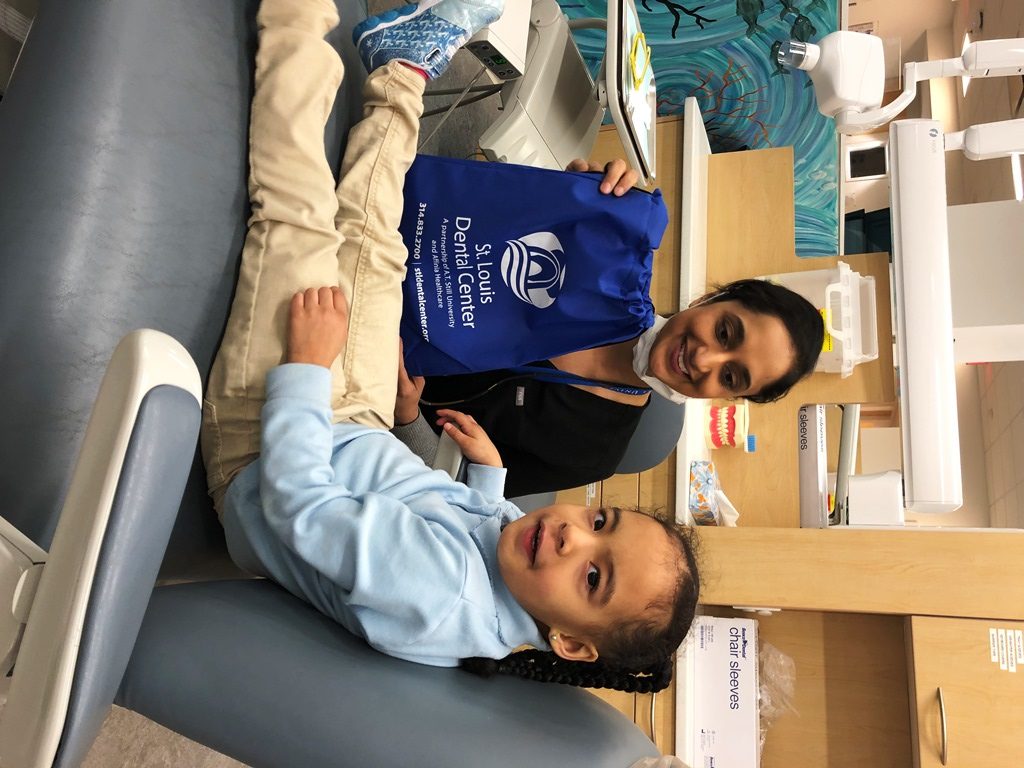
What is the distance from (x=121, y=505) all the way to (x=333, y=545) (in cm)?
35

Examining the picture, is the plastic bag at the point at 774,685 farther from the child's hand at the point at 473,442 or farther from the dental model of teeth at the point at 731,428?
the child's hand at the point at 473,442

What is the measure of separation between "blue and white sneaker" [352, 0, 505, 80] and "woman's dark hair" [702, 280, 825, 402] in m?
0.76

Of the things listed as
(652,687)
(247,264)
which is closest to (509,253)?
(247,264)

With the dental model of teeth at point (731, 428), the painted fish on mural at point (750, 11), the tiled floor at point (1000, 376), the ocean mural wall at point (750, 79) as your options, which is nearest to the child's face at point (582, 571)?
the dental model of teeth at point (731, 428)

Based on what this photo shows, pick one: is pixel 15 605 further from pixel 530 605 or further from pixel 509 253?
pixel 509 253

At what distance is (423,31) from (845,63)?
92 cm

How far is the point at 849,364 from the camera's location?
239 cm

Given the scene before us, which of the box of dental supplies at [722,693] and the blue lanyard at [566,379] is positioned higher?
the blue lanyard at [566,379]

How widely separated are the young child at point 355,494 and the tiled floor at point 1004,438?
2364 millimetres

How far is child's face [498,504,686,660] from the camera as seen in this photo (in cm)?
108

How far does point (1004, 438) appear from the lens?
308 cm

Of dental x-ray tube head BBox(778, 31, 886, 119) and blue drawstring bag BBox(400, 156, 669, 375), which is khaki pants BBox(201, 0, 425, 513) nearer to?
blue drawstring bag BBox(400, 156, 669, 375)

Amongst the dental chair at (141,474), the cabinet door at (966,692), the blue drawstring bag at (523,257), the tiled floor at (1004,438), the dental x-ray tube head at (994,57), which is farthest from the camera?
the tiled floor at (1004,438)

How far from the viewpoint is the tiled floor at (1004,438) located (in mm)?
2863
